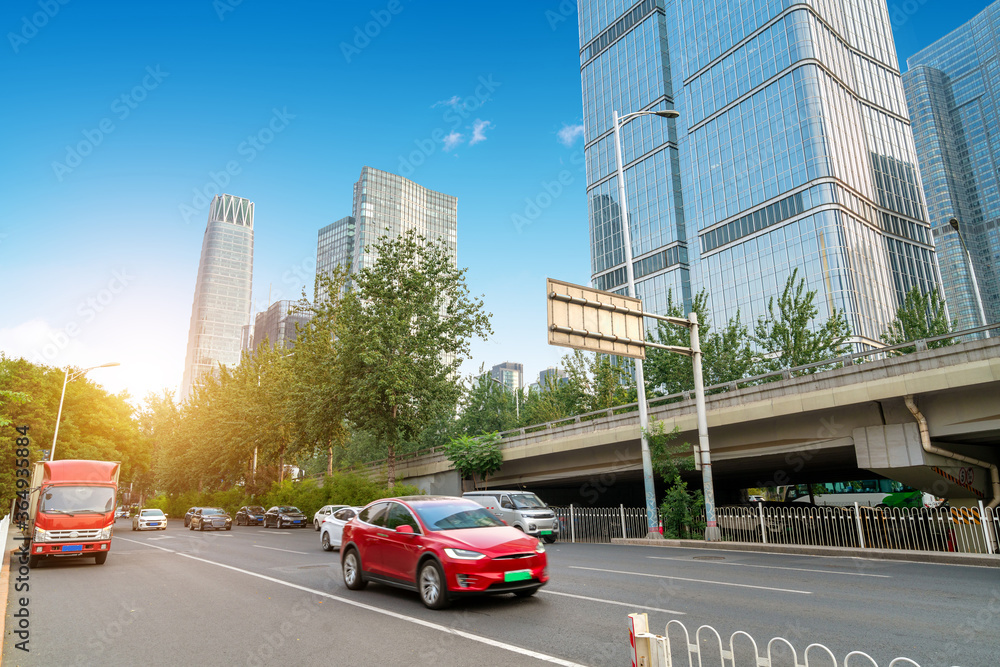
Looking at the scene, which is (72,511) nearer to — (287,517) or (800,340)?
(287,517)

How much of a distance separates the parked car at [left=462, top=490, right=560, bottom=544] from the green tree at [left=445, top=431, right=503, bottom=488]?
350 inches

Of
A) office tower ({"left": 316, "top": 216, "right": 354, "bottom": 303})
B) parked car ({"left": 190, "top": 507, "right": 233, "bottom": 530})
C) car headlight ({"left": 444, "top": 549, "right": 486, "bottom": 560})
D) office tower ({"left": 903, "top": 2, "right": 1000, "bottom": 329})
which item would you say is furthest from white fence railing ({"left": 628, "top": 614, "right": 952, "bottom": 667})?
office tower ({"left": 903, "top": 2, "right": 1000, "bottom": 329})

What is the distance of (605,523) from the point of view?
24.4 metres

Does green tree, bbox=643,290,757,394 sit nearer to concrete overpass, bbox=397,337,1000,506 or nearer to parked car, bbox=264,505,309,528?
concrete overpass, bbox=397,337,1000,506

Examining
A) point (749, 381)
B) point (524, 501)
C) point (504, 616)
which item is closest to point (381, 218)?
point (524, 501)

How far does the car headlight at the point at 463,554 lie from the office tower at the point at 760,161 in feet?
239

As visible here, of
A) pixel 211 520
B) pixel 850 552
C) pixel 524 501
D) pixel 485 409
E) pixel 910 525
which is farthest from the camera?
pixel 485 409

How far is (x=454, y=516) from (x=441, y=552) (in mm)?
898

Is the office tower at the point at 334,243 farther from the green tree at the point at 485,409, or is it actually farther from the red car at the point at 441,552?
the red car at the point at 441,552

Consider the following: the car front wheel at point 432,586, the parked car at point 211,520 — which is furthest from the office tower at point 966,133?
the car front wheel at point 432,586

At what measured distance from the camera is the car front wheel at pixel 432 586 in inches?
318

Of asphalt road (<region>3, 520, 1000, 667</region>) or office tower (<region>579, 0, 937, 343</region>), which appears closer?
asphalt road (<region>3, 520, 1000, 667</region>)

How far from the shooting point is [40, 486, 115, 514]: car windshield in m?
16.0

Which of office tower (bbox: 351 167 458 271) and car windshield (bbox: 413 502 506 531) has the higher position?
office tower (bbox: 351 167 458 271)
